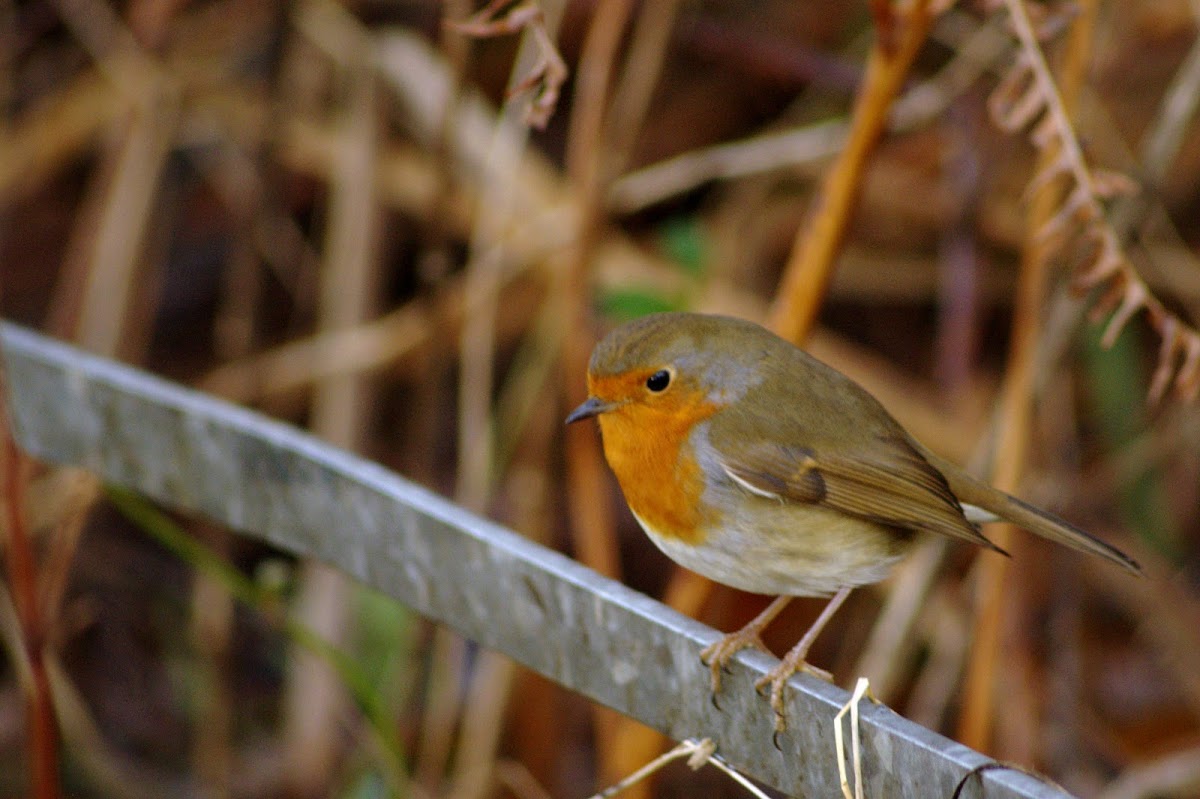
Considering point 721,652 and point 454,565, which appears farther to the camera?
point 454,565

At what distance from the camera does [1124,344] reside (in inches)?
177

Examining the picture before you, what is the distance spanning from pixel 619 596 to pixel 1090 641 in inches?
145

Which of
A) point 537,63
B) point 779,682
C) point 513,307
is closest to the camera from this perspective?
point 779,682

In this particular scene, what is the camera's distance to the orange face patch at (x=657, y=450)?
219cm

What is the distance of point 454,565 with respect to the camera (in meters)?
2.01

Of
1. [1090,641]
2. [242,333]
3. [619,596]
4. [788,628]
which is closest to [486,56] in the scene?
[242,333]

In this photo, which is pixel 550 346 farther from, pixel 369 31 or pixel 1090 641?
pixel 1090 641

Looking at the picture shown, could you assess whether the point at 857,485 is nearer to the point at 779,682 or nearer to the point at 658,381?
the point at 658,381

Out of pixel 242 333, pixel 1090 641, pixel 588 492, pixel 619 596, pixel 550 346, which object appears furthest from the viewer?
pixel 1090 641

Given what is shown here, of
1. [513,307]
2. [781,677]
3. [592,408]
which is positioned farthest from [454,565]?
[513,307]

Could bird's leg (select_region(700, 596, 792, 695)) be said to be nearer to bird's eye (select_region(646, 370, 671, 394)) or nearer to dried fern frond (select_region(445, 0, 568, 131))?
bird's eye (select_region(646, 370, 671, 394))

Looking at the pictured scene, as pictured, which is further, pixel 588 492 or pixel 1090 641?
pixel 1090 641

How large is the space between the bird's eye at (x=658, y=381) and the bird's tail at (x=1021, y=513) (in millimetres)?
489

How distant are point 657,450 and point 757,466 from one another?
0.15 metres
